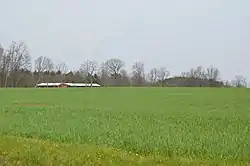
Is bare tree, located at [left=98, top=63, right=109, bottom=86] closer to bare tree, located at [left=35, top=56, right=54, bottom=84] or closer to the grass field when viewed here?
bare tree, located at [left=35, top=56, right=54, bottom=84]

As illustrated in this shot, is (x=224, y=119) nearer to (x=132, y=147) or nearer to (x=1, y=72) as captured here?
(x=132, y=147)

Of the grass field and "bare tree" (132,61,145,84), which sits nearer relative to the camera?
the grass field

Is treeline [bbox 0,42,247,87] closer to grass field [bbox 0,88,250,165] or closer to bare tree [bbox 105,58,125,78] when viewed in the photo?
bare tree [bbox 105,58,125,78]

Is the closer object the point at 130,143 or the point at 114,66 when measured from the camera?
the point at 130,143

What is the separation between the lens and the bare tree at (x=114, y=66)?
13438 cm

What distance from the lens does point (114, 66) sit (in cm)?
13550

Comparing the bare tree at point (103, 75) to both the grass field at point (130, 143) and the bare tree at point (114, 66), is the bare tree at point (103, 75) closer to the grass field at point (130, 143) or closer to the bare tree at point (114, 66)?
the bare tree at point (114, 66)

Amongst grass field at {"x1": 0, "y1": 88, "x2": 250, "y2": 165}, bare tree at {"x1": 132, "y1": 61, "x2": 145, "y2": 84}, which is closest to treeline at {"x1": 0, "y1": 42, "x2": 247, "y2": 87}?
bare tree at {"x1": 132, "y1": 61, "x2": 145, "y2": 84}

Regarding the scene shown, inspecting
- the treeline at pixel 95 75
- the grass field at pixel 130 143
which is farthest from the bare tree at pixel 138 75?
the grass field at pixel 130 143

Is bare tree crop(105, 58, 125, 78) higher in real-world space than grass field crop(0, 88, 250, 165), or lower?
higher

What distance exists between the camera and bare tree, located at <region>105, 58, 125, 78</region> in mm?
134375

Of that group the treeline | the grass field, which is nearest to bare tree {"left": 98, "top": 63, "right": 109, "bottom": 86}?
the treeline

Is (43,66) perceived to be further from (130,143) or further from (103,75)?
(130,143)

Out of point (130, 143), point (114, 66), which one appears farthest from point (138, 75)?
point (130, 143)
